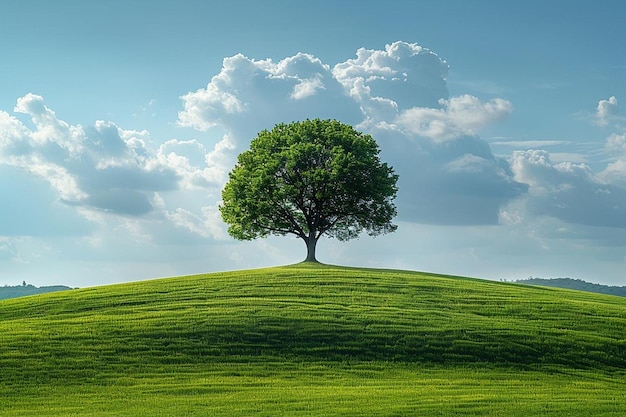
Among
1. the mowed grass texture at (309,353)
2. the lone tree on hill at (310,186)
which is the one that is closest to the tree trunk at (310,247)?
the lone tree on hill at (310,186)

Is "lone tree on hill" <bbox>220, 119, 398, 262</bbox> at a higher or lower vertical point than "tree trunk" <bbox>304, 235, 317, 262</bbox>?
higher

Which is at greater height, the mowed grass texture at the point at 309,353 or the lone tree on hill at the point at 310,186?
the lone tree on hill at the point at 310,186

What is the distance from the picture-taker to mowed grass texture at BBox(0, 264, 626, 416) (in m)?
31.1

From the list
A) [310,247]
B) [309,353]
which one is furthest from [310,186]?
[309,353]

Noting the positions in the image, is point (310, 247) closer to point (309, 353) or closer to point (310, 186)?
point (310, 186)

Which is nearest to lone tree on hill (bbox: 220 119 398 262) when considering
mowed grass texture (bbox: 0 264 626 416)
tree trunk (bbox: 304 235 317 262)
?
tree trunk (bbox: 304 235 317 262)

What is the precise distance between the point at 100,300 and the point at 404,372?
87.2ft

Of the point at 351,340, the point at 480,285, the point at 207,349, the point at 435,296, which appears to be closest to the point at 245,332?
the point at 207,349

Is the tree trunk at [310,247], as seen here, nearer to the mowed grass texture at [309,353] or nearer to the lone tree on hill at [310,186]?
the lone tree on hill at [310,186]

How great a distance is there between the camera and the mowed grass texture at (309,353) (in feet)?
102

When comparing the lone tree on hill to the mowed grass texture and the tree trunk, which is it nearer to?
the tree trunk

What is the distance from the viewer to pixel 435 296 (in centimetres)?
5409

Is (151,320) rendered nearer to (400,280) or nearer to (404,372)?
(404,372)

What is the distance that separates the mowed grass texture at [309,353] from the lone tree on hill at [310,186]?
58.5 ft
